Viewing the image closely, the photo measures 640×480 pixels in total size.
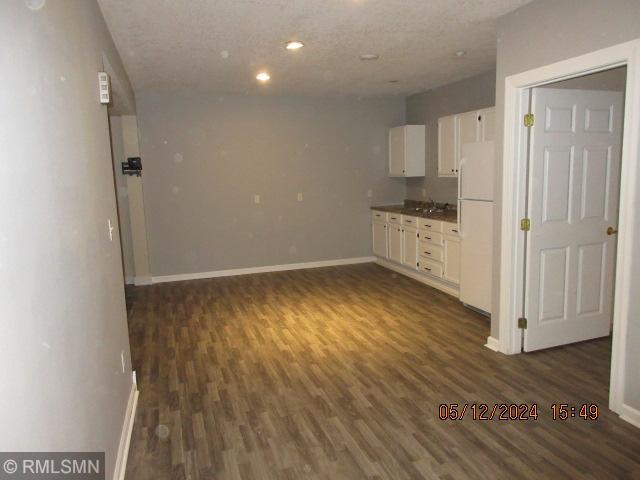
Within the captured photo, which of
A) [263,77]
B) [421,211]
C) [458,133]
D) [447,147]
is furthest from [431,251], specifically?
[263,77]

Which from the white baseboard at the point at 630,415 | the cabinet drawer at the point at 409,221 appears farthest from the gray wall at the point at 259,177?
the white baseboard at the point at 630,415

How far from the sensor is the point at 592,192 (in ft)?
11.6

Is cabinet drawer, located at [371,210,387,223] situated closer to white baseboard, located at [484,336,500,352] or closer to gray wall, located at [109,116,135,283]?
white baseboard, located at [484,336,500,352]

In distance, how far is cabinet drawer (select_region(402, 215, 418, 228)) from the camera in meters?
5.95

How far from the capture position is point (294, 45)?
3889mm

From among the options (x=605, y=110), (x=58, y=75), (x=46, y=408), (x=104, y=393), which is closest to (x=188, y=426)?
(x=104, y=393)

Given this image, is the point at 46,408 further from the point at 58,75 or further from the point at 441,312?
the point at 441,312

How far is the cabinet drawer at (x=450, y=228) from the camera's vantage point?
16.5 feet

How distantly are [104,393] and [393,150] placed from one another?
5.83 m

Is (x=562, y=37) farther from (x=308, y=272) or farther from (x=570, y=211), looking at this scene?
(x=308, y=272)

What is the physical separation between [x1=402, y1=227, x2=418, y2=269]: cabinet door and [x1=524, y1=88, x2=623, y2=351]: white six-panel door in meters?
2.46

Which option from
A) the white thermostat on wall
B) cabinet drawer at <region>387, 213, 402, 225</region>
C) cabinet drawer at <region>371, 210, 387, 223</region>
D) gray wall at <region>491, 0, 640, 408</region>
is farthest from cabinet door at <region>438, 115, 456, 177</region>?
the white thermostat on wall

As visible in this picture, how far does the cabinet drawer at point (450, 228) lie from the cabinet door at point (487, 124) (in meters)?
1.00

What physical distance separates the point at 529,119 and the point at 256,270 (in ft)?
14.8
